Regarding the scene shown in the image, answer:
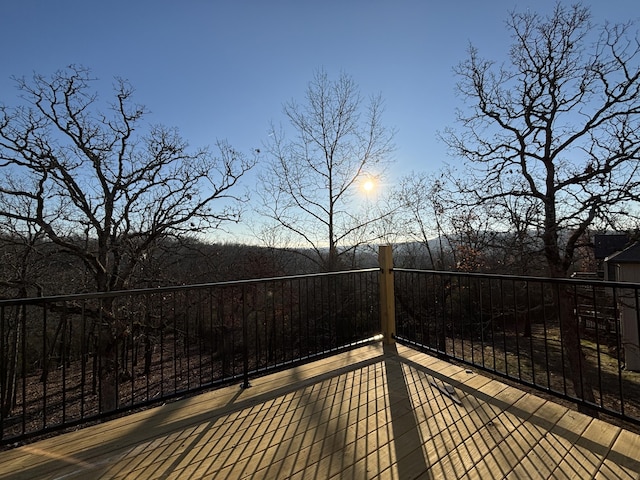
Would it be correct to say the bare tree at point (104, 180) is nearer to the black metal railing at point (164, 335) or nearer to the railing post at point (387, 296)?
the black metal railing at point (164, 335)

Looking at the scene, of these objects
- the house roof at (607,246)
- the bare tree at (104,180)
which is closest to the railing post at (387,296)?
the bare tree at (104,180)

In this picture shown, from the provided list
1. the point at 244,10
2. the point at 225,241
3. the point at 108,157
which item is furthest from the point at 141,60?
the point at 225,241

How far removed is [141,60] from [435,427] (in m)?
7.00

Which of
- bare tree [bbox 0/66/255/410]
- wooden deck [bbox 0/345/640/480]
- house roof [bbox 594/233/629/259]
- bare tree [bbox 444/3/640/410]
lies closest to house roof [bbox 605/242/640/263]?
house roof [bbox 594/233/629/259]

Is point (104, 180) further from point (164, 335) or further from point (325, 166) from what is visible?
point (325, 166)

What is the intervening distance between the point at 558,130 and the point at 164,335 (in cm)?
1021

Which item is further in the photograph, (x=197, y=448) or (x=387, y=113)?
(x=387, y=113)

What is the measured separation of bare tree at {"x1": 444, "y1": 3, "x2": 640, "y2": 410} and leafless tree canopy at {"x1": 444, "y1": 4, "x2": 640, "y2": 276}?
19 mm

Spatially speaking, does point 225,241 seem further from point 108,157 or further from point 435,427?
point 435,427

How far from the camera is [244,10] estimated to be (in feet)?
15.6

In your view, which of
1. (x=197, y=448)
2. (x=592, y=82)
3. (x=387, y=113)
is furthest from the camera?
(x=387, y=113)

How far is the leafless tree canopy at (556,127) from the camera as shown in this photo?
6.04 metres

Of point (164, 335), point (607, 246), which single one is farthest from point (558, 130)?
point (164, 335)

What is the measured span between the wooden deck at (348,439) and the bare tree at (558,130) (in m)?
5.47
